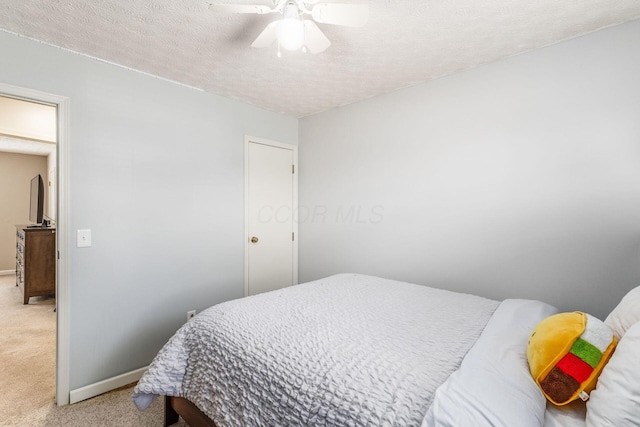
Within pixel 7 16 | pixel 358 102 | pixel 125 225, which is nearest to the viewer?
pixel 7 16

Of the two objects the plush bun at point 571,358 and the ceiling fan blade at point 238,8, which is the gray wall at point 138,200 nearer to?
the ceiling fan blade at point 238,8

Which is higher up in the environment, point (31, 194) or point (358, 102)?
point (358, 102)

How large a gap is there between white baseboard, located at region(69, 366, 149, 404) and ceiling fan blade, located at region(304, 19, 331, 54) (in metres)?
2.61

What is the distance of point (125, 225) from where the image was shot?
7.36ft

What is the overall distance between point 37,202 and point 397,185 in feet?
19.4

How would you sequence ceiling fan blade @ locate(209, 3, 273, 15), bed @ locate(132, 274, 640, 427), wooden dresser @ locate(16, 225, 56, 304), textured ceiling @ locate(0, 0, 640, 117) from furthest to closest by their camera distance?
wooden dresser @ locate(16, 225, 56, 304) → textured ceiling @ locate(0, 0, 640, 117) → ceiling fan blade @ locate(209, 3, 273, 15) → bed @ locate(132, 274, 640, 427)

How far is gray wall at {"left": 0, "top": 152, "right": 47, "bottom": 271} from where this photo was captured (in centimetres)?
571

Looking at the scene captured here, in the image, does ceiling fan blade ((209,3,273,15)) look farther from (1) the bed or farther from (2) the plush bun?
(2) the plush bun

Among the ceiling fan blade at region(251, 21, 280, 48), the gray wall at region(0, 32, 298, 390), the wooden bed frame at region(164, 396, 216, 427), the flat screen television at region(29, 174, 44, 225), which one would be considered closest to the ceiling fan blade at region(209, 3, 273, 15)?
the ceiling fan blade at region(251, 21, 280, 48)

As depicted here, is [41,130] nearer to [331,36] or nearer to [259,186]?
[259,186]

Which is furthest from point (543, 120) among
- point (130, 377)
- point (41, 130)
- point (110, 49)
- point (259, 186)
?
point (41, 130)

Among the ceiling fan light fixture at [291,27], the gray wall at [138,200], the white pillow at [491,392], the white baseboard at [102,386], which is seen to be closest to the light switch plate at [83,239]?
the gray wall at [138,200]

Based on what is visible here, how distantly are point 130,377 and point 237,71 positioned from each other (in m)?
2.47

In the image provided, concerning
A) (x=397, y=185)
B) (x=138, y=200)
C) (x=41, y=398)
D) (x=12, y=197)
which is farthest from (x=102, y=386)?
(x=12, y=197)
